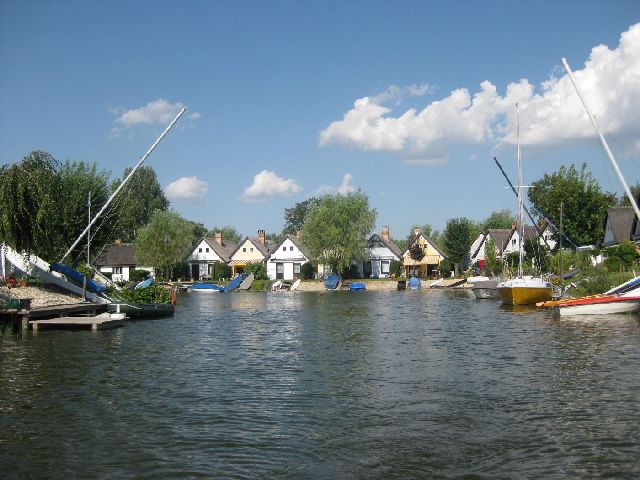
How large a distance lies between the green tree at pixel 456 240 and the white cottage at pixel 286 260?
68.0 feet

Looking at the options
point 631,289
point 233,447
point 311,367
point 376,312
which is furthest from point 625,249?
point 233,447

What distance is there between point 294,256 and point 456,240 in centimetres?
2359

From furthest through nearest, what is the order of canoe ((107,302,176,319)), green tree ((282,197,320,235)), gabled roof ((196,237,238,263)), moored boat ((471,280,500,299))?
green tree ((282,197,320,235)) < gabled roof ((196,237,238,263)) < moored boat ((471,280,500,299)) < canoe ((107,302,176,319))

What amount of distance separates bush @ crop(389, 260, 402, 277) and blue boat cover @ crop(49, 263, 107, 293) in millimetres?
59164

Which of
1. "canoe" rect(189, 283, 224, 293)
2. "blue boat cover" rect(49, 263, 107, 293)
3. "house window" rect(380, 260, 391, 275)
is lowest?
"canoe" rect(189, 283, 224, 293)

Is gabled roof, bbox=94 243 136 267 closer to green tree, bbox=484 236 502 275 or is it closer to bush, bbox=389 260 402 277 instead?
bush, bbox=389 260 402 277

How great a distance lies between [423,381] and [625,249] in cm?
3523

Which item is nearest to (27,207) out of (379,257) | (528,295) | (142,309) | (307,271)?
(142,309)

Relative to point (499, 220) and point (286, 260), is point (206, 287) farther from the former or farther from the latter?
point (499, 220)

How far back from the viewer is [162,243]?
304 feet

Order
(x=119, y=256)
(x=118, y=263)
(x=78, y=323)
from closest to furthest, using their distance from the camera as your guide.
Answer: (x=78, y=323) → (x=118, y=263) → (x=119, y=256)

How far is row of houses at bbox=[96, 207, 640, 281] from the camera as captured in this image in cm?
9500

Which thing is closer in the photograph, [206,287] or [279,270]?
[206,287]

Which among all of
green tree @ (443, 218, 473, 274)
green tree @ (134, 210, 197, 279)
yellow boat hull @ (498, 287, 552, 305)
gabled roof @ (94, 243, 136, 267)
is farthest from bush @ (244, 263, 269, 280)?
yellow boat hull @ (498, 287, 552, 305)
